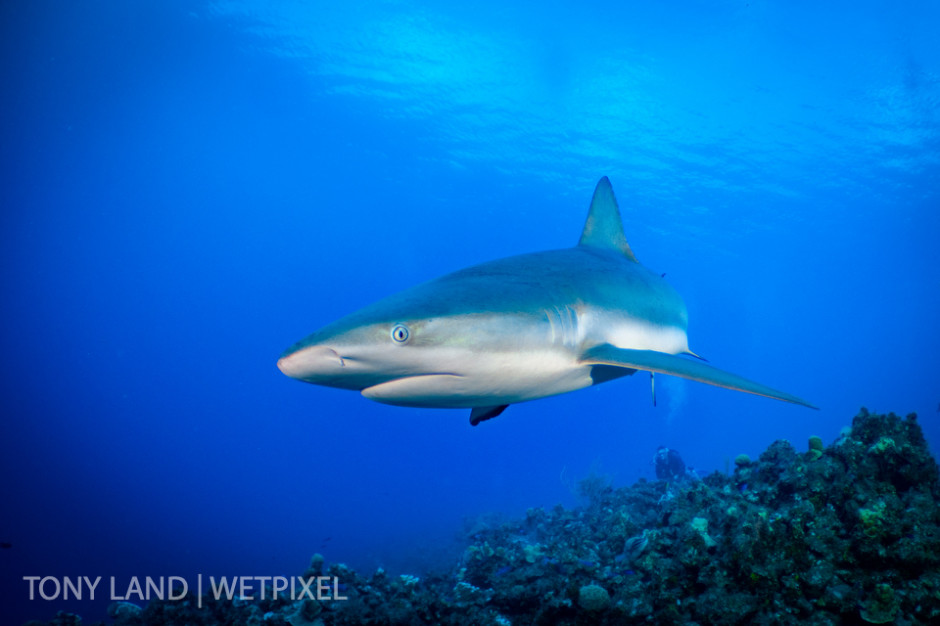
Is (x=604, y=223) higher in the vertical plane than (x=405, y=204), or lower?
lower

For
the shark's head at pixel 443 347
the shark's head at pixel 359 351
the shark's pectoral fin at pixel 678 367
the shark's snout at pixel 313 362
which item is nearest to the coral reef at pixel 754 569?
the shark's pectoral fin at pixel 678 367

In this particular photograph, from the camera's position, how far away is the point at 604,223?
5.07m

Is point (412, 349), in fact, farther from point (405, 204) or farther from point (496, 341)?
point (405, 204)

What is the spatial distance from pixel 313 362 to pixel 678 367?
194cm

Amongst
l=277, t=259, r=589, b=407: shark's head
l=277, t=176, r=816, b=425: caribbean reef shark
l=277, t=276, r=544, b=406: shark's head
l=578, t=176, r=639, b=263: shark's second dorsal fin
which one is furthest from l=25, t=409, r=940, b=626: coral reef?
l=578, t=176, r=639, b=263: shark's second dorsal fin

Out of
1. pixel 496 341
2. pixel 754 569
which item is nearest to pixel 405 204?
pixel 496 341

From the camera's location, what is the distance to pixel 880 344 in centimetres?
10656

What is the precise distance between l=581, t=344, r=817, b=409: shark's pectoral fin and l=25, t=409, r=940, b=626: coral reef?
892 millimetres

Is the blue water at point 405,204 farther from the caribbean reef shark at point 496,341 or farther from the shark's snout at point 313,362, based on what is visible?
the shark's snout at point 313,362

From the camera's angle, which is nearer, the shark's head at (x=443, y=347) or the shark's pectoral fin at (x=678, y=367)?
the shark's head at (x=443, y=347)

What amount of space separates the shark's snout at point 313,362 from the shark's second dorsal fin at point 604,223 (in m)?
3.76

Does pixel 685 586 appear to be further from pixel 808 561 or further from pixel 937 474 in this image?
pixel 937 474

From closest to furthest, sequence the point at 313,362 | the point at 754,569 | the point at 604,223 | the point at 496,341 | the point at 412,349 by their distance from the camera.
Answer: the point at 313,362 < the point at 412,349 < the point at 496,341 < the point at 754,569 < the point at 604,223

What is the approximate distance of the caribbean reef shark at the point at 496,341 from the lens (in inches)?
78.0
